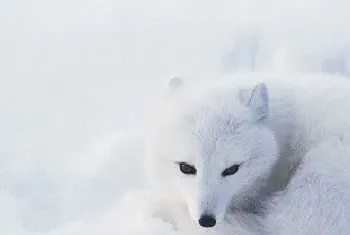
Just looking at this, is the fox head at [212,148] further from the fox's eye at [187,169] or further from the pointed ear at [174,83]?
the pointed ear at [174,83]

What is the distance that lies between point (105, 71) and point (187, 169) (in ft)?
11.2

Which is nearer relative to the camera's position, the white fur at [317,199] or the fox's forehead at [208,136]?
the white fur at [317,199]

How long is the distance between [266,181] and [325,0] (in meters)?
4.38

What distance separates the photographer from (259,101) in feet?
10.1

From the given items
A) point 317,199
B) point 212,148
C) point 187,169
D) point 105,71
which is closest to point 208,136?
point 212,148

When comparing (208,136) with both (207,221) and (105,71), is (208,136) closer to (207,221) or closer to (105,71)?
(207,221)

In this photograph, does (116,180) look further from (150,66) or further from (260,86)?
(150,66)

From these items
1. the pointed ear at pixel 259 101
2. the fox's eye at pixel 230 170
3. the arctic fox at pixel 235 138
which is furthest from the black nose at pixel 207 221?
the pointed ear at pixel 259 101

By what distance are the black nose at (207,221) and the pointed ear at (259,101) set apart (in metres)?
0.56

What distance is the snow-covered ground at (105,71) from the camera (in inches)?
155

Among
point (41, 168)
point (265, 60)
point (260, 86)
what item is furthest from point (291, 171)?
point (265, 60)

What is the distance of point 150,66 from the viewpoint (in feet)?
20.3

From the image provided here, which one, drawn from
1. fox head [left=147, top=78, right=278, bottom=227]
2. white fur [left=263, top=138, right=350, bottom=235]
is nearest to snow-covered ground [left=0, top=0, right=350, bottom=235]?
fox head [left=147, top=78, right=278, bottom=227]

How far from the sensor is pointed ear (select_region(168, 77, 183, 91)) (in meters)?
3.36
